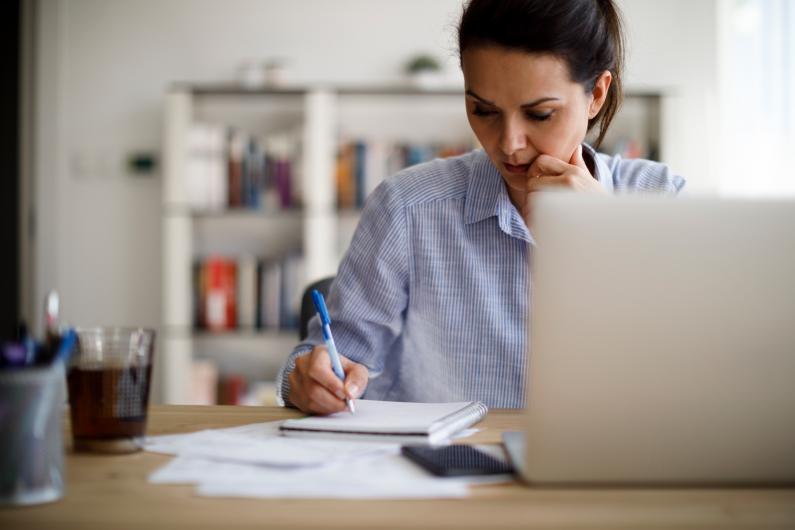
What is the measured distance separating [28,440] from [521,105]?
918mm

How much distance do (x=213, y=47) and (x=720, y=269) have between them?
3939mm

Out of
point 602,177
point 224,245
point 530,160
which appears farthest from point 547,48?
point 224,245

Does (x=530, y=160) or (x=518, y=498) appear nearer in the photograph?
(x=518, y=498)

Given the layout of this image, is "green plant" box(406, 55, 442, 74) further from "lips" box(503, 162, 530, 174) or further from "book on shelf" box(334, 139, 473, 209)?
A: "lips" box(503, 162, 530, 174)

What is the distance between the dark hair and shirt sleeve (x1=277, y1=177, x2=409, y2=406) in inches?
12.4

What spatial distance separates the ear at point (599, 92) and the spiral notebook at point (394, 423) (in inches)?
26.0

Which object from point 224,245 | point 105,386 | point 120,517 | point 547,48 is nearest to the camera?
point 120,517

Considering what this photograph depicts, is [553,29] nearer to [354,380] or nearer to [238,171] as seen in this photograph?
[354,380]

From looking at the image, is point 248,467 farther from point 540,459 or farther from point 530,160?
point 530,160

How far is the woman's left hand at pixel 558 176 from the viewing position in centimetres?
136

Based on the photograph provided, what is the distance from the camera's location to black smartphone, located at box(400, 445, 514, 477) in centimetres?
81

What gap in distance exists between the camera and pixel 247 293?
4.08 metres

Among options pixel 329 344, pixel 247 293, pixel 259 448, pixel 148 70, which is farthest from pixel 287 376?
pixel 148 70

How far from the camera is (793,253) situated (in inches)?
30.1
